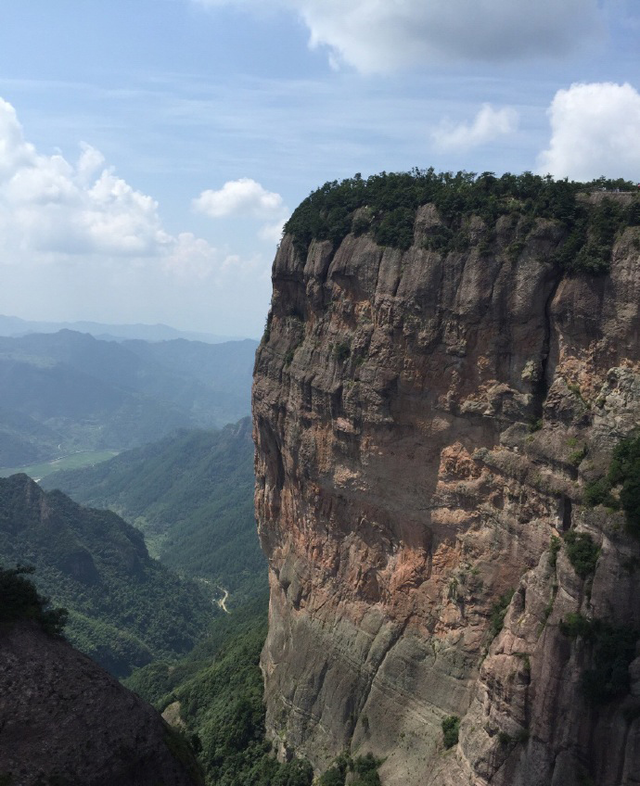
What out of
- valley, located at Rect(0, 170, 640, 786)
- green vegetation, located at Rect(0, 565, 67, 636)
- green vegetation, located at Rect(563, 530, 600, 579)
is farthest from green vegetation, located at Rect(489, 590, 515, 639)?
green vegetation, located at Rect(0, 565, 67, 636)

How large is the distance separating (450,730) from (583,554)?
39.5 ft

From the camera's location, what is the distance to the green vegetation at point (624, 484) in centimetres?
2533

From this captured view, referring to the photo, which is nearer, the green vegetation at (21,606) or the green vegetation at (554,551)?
the green vegetation at (21,606)

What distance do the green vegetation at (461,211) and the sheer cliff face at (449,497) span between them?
781mm

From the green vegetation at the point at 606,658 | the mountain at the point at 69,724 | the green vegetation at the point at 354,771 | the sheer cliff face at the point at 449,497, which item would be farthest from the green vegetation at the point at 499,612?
the mountain at the point at 69,724

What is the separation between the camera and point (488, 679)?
96.0ft

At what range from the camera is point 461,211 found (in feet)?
111

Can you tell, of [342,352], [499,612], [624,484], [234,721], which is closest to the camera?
[624,484]

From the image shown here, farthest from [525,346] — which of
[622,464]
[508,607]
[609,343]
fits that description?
[508,607]

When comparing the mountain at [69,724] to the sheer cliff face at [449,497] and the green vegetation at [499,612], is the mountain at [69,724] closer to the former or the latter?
the sheer cliff face at [449,497]

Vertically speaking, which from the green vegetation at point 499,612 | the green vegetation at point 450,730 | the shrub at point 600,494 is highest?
the shrub at point 600,494

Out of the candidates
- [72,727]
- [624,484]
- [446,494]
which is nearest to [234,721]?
[446,494]

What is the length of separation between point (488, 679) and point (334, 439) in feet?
51.2

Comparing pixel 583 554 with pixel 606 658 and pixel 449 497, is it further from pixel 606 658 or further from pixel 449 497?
pixel 449 497
